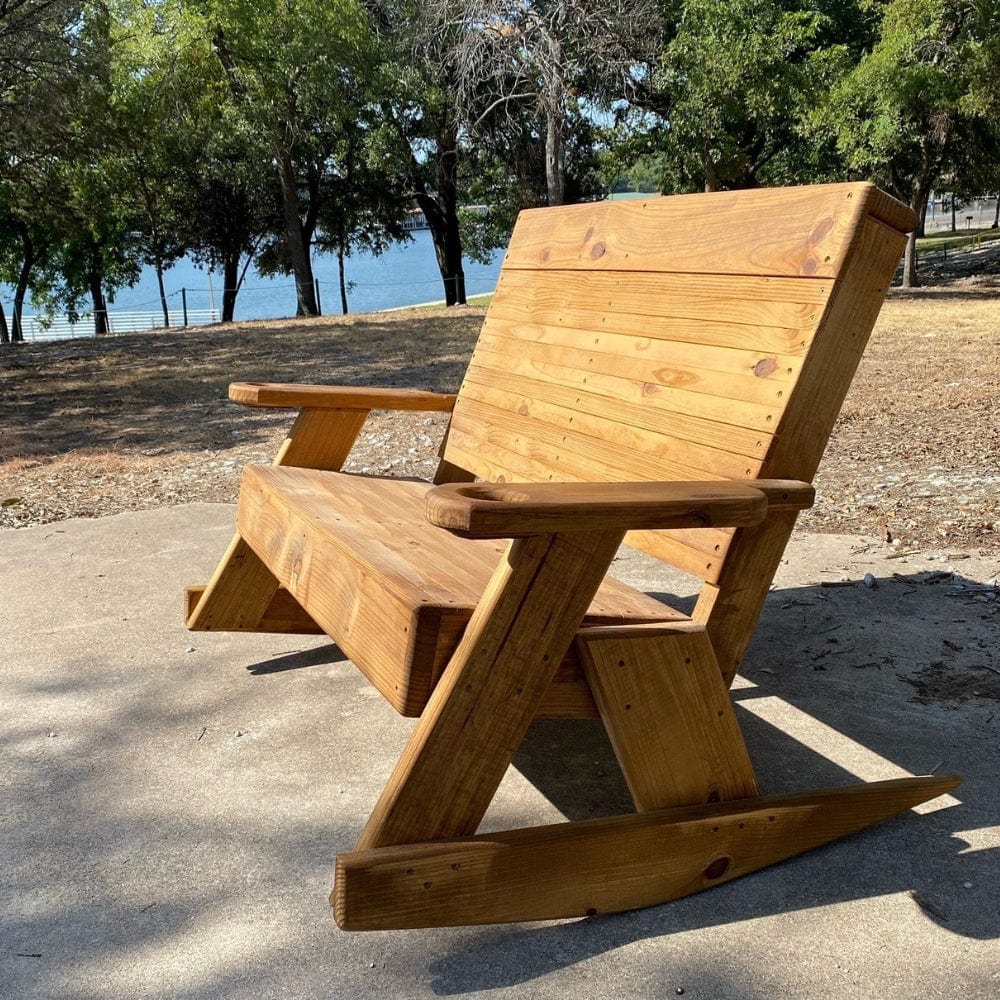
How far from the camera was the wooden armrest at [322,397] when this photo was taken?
9.94 ft

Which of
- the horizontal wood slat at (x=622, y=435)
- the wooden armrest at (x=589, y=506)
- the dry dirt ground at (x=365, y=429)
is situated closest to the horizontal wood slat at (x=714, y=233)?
the horizontal wood slat at (x=622, y=435)

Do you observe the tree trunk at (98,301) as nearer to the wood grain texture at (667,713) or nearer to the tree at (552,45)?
the tree at (552,45)

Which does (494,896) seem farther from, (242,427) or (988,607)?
(242,427)

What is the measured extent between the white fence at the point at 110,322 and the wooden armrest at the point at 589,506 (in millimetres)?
26220

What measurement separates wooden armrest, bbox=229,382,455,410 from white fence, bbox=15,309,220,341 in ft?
81.0

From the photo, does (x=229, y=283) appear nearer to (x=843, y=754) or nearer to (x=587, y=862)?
(x=843, y=754)

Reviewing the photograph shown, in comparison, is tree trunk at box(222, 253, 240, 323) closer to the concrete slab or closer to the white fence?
the white fence

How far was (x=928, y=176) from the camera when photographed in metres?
19.7

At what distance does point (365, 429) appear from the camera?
21.9 ft

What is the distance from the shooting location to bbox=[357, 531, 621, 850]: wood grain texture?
175 centimetres

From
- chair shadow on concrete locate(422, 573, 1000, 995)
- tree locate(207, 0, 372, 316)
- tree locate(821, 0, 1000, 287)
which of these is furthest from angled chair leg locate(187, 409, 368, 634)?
tree locate(207, 0, 372, 316)

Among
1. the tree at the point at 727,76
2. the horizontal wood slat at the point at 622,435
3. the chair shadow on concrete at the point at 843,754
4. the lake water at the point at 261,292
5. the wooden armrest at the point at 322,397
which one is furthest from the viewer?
the lake water at the point at 261,292

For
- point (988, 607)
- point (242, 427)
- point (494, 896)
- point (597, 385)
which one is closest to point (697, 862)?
point (494, 896)

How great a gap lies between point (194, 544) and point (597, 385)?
2256mm
